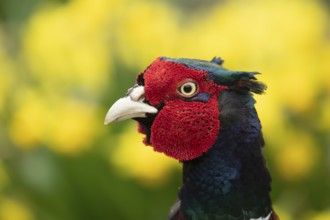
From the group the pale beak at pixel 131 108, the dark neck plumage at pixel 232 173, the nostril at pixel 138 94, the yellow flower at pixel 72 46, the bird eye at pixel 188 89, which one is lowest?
the yellow flower at pixel 72 46

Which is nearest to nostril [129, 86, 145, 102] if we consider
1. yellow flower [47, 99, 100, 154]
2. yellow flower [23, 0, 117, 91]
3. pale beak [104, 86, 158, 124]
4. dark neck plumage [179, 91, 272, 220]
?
pale beak [104, 86, 158, 124]

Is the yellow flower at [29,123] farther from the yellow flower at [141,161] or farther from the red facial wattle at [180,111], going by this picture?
the red facial wattle at [180,111]

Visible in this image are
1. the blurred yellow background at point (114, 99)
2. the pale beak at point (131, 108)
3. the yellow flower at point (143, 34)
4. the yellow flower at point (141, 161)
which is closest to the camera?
the pale beak at point (131, 108)

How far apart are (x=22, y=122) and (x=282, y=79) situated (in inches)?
37.6

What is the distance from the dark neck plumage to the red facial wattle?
3 cm

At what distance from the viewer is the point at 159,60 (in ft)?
5.72

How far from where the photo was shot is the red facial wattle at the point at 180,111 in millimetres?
1708

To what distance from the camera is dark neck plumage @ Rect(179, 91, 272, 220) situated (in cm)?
174

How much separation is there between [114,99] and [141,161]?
0.34 m

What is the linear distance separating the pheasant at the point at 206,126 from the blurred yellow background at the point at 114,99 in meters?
1.04

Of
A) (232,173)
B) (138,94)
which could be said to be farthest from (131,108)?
(232,173)

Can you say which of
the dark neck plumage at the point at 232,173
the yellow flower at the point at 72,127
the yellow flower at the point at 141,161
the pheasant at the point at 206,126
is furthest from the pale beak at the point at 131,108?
the yellow flower at the point at 72,127

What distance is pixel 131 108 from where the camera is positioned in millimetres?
1698

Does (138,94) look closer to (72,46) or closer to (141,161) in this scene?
(141,161)
